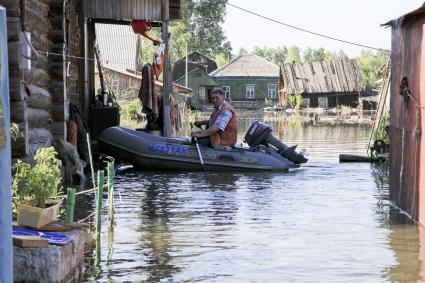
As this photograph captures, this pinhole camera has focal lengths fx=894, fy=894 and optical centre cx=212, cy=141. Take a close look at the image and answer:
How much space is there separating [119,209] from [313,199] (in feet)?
11.0

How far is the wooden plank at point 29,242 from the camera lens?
6.78 meters


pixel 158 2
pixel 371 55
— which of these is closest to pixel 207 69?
pixel 371 55

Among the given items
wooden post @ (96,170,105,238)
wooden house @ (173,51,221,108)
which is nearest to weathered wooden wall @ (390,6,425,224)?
wooden post @ (96,170,105,238)

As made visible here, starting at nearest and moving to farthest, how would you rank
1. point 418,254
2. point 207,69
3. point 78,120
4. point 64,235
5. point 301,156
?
point 64,235 < point 418,254 < point 78,120 < point 301,156 < point 207,69

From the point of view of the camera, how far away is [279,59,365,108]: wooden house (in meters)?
77.2

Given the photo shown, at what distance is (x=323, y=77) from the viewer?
78375mm

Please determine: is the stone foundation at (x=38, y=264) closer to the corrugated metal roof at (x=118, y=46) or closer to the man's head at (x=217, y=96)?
the man's head at (x=217, y=96)

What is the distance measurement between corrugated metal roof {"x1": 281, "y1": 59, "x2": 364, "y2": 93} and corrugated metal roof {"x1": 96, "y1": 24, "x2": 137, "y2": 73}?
20128 millimetres

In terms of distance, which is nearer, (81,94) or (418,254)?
(418,254)

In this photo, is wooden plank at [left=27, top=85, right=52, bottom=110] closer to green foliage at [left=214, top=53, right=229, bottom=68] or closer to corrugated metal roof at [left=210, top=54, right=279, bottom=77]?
corrugated metal roof at [left=210, top=54, right=279, bottom=77]

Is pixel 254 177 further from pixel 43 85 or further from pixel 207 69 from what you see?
pixel 207 69

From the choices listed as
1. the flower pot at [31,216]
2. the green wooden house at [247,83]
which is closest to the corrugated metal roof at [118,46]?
the green wooden house at [247,83]

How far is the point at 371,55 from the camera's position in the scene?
440ft

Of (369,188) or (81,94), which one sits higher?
(81,94)
